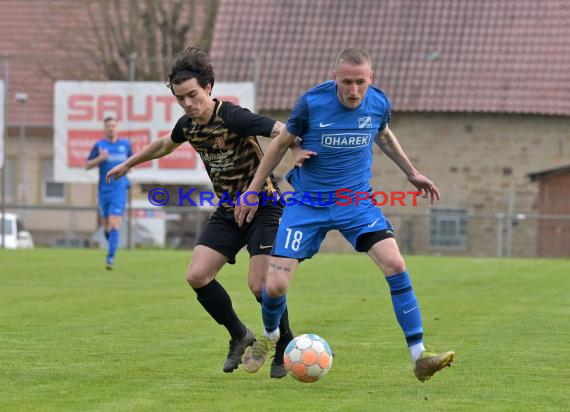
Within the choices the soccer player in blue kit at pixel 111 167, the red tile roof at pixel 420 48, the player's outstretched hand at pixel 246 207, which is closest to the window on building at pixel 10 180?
the red tile roof at pixel 420 48

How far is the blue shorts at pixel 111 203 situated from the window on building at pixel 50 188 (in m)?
22.9

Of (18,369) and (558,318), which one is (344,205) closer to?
(18,369)

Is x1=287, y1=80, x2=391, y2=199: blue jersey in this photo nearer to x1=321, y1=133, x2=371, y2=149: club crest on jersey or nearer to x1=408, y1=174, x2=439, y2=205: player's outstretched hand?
x1=321, y1=133, x2=371, y2=149: club crest on jersey

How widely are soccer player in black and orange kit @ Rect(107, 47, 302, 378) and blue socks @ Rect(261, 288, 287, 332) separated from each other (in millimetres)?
252

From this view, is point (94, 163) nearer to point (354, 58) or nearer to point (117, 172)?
point (117, 172)

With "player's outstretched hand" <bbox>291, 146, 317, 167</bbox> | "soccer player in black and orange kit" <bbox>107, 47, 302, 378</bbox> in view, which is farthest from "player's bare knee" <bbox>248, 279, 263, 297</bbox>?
"player's outstretched hand" <bbox>291, 146, 317, 167</bbox>

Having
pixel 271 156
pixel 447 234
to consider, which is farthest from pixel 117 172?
pixel 447 234

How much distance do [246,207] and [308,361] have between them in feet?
3.58

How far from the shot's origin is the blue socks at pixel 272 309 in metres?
8.44

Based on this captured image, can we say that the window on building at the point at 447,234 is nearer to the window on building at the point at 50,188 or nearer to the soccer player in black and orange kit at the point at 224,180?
the window on building at the point at 50,188

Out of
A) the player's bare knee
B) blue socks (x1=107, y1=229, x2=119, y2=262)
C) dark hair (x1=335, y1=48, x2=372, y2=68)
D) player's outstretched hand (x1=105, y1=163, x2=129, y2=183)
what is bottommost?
blue socks (x1=107, y1=229, x2=119, y2=262)

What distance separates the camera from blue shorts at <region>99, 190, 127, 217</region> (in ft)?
69.1

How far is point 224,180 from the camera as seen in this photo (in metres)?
8.87

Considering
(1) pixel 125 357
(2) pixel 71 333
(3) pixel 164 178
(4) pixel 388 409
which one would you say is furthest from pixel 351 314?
(3) pixel 164 178
